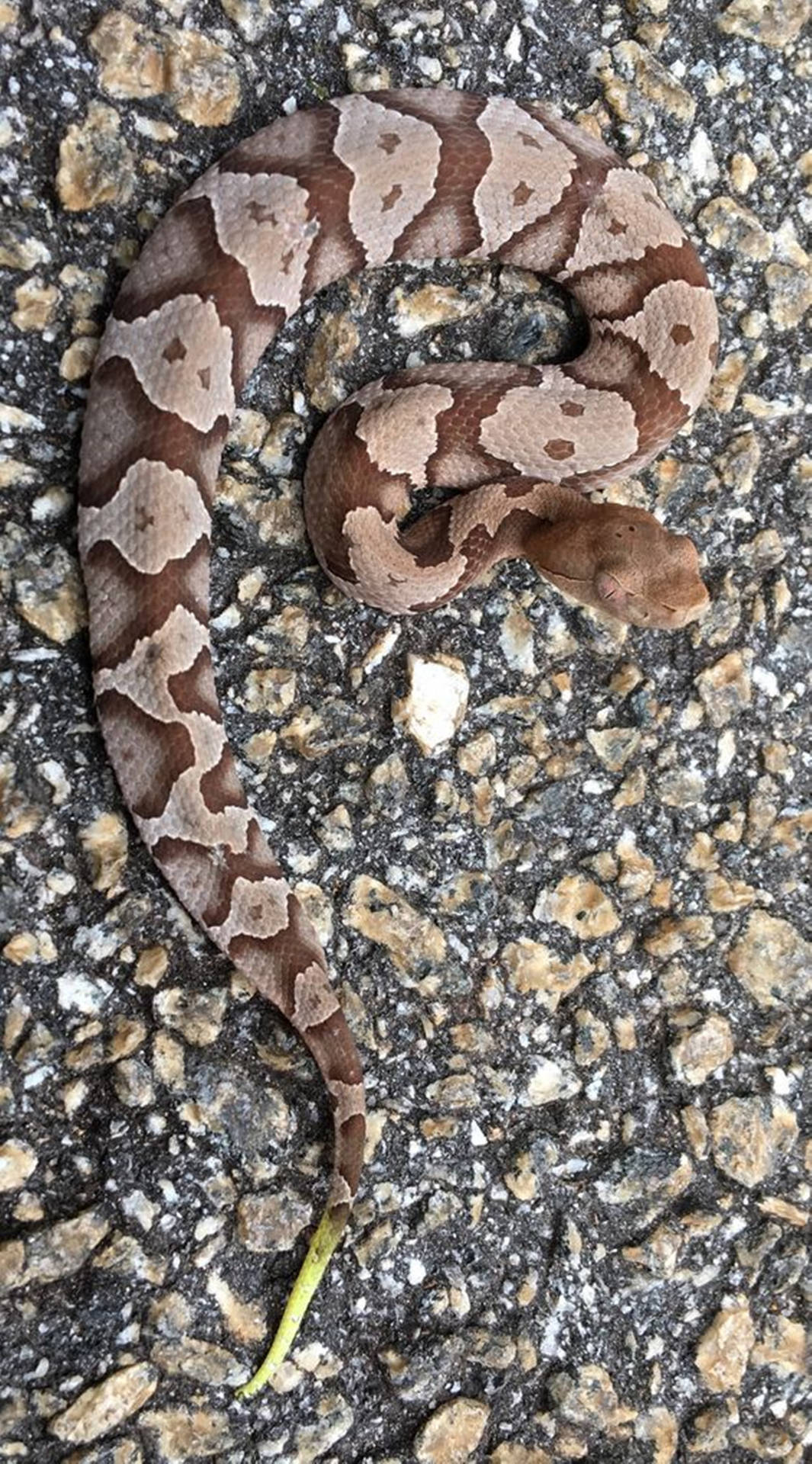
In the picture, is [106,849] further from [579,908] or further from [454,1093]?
[579,908]

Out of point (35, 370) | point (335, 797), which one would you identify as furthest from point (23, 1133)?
point (35, 370)

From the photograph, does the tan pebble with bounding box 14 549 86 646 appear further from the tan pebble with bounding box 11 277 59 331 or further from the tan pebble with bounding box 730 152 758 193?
the tan pebble with bounding box 730 152 758 193

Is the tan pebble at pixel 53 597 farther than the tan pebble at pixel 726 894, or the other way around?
the tan pebble at pixel 726 894

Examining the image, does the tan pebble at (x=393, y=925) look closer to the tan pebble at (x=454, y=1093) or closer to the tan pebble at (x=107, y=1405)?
the tan pebble at (x=454, y=1093)

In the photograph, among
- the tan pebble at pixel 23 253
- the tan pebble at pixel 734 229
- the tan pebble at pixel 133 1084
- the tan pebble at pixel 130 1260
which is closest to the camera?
the tan pebble at pixel 130 1260

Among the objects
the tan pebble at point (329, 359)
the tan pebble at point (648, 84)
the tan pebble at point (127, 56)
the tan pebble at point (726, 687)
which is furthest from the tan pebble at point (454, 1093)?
the tan pebble at point (648, 84)

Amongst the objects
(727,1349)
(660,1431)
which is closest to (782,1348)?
(727,1349)

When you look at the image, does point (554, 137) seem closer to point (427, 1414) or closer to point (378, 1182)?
point (378, 1182)
